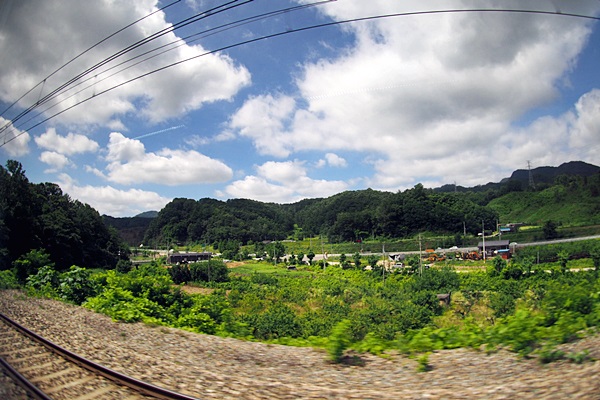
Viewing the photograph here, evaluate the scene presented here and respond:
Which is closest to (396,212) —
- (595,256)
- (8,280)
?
(595,256)

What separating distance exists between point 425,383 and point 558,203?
10.4 metres

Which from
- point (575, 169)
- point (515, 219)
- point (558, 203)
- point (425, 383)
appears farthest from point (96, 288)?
point (515, 219)

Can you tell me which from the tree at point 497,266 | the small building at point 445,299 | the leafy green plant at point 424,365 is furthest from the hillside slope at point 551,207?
the tree at point 497,266

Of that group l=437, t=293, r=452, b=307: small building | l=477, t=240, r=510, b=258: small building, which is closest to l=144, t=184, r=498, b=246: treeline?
l=437, t=293, r=452, b=307: small building

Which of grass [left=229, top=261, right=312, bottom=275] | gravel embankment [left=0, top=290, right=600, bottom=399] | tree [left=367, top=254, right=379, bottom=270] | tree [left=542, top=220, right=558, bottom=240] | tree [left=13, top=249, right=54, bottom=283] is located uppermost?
tree [left=542, top=220, right=558, bottom=240]

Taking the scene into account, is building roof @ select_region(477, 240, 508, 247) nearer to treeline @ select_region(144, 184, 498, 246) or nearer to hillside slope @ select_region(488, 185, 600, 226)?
treeline @ select_region(144, 184, 498, 246)

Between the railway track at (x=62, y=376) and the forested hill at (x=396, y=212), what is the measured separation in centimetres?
989

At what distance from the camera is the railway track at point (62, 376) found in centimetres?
320

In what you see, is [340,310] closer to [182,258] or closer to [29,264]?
[182,258]

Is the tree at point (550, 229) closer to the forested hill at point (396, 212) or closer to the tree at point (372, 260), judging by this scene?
the forested hill at point (396, 212)

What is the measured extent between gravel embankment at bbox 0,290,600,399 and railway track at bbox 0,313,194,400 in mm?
200

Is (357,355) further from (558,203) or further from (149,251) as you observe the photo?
(149,251)

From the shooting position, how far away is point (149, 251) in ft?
64.0

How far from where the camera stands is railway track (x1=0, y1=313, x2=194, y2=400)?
3204 mm
